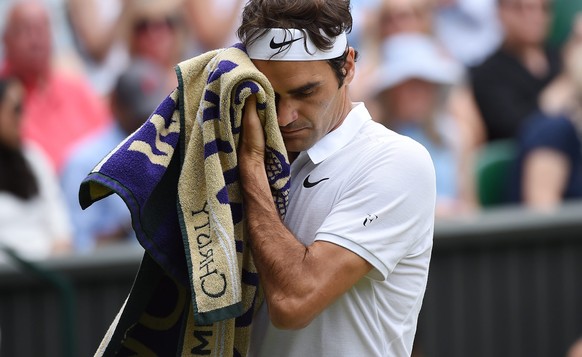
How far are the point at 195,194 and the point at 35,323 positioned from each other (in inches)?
143

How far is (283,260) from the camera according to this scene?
107 inches

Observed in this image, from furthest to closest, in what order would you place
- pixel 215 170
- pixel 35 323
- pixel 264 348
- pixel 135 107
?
pixel 135 107, pixel 35 323, pixel 264 348, pixel 215 170

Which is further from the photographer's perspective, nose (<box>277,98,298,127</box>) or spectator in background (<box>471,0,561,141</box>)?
spectator in background (<box>471,0,561,141</box>)

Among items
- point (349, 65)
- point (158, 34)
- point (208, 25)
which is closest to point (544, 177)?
point (208, 25)

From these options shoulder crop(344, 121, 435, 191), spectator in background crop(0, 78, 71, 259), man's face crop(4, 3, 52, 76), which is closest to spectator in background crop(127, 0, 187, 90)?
man's face crop(4, 3, 52, 76)

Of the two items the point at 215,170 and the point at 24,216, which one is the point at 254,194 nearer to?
the point at 215,170

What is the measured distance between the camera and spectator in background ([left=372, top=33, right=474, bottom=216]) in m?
7.43

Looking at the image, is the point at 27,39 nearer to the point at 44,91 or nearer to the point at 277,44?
the point at 44,91

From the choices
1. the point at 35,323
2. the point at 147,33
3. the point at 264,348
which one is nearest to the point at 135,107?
the point at 147,33

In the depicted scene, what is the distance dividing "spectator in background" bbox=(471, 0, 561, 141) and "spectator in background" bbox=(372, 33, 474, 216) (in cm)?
30

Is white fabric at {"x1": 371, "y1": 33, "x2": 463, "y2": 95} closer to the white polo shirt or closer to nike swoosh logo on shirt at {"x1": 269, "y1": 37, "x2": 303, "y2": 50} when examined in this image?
the white polo shirt

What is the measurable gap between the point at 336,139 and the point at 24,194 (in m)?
3.66

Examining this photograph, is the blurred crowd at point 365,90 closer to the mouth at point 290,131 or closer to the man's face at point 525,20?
the man's face at point 525,20

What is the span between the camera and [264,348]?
294cm
